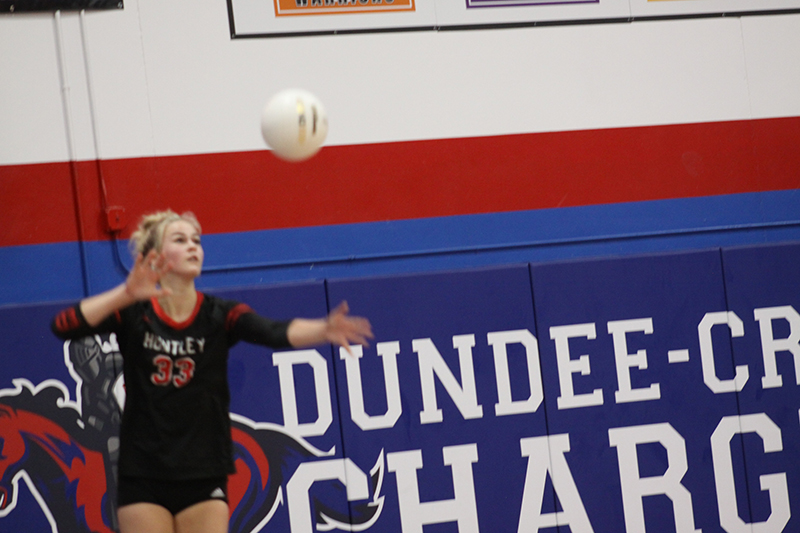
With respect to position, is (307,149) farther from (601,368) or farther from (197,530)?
(601,368)

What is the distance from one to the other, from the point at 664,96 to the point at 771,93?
720mm

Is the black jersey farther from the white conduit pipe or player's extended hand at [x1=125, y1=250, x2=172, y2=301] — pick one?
the white conduit pipe

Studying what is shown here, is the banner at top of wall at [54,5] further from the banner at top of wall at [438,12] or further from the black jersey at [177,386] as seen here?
the black jersey at [177,386]

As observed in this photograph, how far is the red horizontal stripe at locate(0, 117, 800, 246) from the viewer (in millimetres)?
4461

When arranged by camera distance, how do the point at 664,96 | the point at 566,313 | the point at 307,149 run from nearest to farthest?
the point at 307,149 < the point at 566,313 < the point at 664,96

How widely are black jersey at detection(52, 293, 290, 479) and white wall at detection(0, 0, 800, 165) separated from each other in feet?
5.92

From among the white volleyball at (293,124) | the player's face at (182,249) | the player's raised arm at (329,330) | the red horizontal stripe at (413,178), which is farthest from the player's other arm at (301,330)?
the red horizontal stripe at (413,178)

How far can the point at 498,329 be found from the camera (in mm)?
4668

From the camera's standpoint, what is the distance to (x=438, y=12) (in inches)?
194

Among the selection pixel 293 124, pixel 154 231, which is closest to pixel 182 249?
pixel 154 231

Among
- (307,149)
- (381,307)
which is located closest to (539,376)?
(381,307)

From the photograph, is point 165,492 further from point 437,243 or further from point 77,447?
point 437,243

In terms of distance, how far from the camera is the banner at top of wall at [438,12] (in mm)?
4727

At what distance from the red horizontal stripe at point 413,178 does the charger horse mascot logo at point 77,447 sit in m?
0.75
